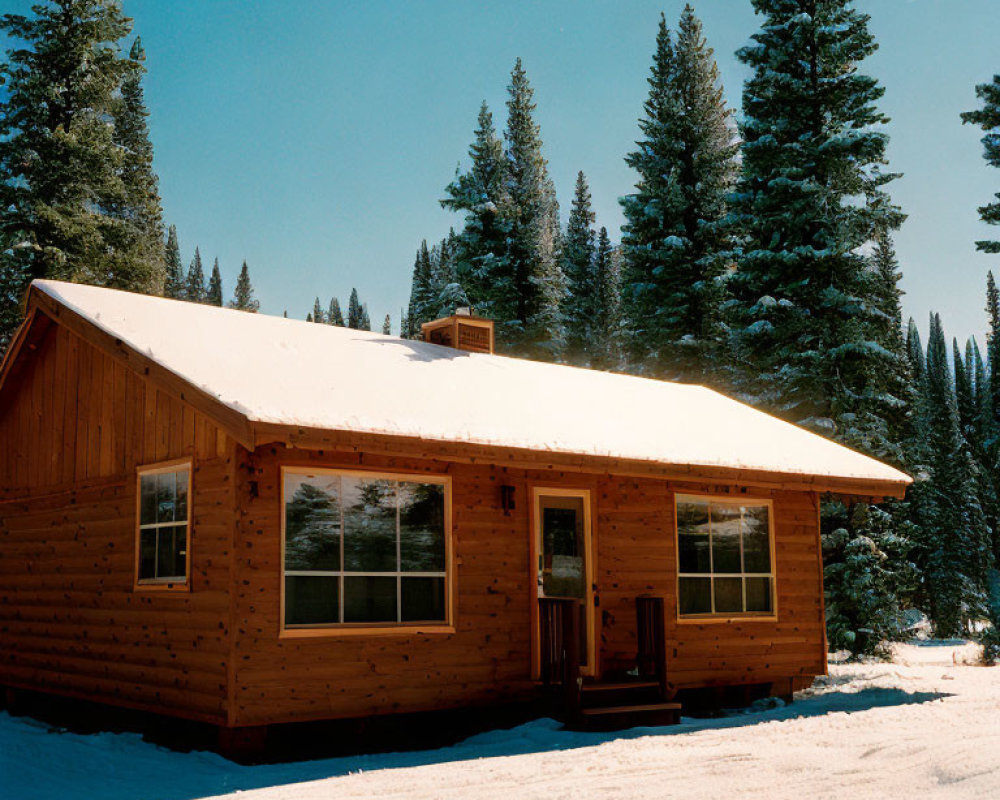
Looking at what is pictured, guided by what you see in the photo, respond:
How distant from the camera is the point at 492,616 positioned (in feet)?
35.7

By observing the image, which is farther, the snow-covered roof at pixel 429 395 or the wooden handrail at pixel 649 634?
the wooden handrail at pixel 649 634

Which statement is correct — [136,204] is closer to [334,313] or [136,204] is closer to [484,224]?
[484,224]

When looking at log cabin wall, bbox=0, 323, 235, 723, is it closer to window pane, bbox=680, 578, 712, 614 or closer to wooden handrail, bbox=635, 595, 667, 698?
wooden handrail, bbox=635, 595, 667, 698

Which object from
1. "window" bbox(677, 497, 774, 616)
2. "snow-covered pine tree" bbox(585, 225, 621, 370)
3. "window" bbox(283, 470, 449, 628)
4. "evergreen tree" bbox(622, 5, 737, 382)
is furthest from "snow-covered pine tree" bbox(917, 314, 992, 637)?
"window" bbox(283, 470, 449, 628)

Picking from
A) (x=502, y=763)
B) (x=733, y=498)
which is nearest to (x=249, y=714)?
(x=502, y=763)

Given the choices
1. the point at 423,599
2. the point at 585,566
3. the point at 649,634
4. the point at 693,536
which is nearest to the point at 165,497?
the point at 423,599

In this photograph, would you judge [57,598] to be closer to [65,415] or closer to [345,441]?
[65,415]

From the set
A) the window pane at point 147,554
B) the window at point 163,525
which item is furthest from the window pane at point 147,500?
the window pane at point 147,554

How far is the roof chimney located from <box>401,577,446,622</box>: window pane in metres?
5.41

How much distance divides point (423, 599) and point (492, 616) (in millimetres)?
952

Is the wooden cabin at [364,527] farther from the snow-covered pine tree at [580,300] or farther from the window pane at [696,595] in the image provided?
the snow-covered pine tree at [580,300]

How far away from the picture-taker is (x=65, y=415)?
486 inches

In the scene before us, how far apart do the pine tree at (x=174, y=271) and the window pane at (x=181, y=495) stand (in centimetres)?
6033

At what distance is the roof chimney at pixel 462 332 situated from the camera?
600 inches
